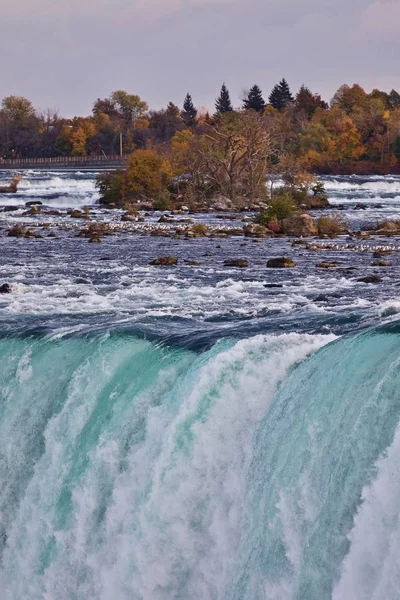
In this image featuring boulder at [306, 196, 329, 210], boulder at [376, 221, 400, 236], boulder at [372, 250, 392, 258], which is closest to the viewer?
boulder at [372, 250, 392, 258]

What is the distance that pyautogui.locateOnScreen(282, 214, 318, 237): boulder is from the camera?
3791 centimetres

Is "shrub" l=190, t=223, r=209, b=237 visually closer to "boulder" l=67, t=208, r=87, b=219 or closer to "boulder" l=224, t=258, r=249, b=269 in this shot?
"boulder" l=224, t=258, r=249, b=269

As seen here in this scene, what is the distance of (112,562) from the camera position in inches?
500

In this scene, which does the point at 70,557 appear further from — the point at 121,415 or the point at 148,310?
the point at 148,310

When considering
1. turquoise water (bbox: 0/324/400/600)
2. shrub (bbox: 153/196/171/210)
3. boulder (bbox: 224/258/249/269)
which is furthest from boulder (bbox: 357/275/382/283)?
shrub (bbox: 153/196/171/210)

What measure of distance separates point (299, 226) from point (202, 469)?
2630 centimetres

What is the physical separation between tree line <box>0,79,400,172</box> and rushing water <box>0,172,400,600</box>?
1894 inches

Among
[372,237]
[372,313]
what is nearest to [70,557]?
[372,313]

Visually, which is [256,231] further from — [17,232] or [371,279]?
[371,279]

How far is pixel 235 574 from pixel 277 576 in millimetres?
798

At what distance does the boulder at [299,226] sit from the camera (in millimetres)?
37906

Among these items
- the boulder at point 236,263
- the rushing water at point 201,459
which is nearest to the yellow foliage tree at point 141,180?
the boulder at point 236,263

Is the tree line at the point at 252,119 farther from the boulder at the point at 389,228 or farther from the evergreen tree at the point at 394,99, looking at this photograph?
the boulder at the point at 389,228

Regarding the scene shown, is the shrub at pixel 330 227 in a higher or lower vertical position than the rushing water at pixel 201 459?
lower
